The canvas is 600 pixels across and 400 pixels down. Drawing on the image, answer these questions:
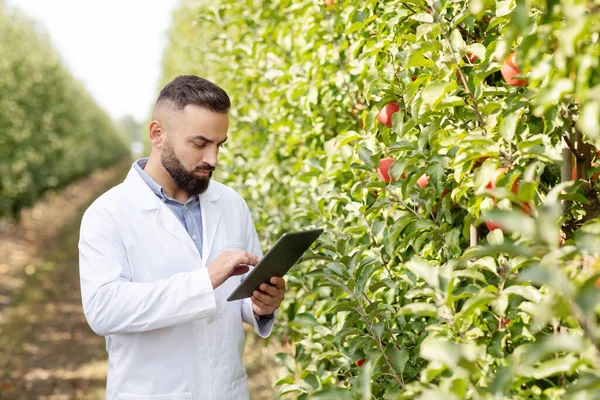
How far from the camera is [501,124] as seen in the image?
Result: 134 cm

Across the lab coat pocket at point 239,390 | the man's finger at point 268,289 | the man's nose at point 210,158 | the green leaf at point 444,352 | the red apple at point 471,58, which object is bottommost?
the lab coat pocket at point 239,390

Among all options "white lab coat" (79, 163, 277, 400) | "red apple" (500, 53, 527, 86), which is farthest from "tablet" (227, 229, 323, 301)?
"red apple" (500, 53, 527, 86)

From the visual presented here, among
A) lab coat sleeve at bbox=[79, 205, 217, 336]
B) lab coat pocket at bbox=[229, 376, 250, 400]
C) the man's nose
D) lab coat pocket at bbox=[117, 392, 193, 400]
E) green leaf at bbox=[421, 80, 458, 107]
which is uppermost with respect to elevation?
green leaf at bbox=[421, 80, 458, 107]

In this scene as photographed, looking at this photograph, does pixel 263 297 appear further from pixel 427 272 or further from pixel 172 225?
pixel 427 272

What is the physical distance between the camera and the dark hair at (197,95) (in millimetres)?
2039

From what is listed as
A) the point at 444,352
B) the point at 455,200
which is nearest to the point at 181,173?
the point at 455,200

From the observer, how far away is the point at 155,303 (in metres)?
1.79

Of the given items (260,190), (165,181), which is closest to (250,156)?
(260,190)

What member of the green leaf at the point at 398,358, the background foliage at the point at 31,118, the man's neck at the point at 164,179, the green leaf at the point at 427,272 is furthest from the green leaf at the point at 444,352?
the background foliage at the point at 31,118

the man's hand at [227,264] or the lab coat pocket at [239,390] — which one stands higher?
the man's hand at [227,264]

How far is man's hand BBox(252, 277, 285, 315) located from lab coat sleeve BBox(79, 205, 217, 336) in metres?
0.17

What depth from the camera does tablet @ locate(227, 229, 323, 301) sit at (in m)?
1.60

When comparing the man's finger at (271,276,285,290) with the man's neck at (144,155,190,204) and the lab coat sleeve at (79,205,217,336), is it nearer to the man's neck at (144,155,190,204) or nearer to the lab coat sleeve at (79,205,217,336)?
the lab coat sleeve at (79,205,217,336)

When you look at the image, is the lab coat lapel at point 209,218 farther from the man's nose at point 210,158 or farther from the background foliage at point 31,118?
the background foliage at point 31,118
